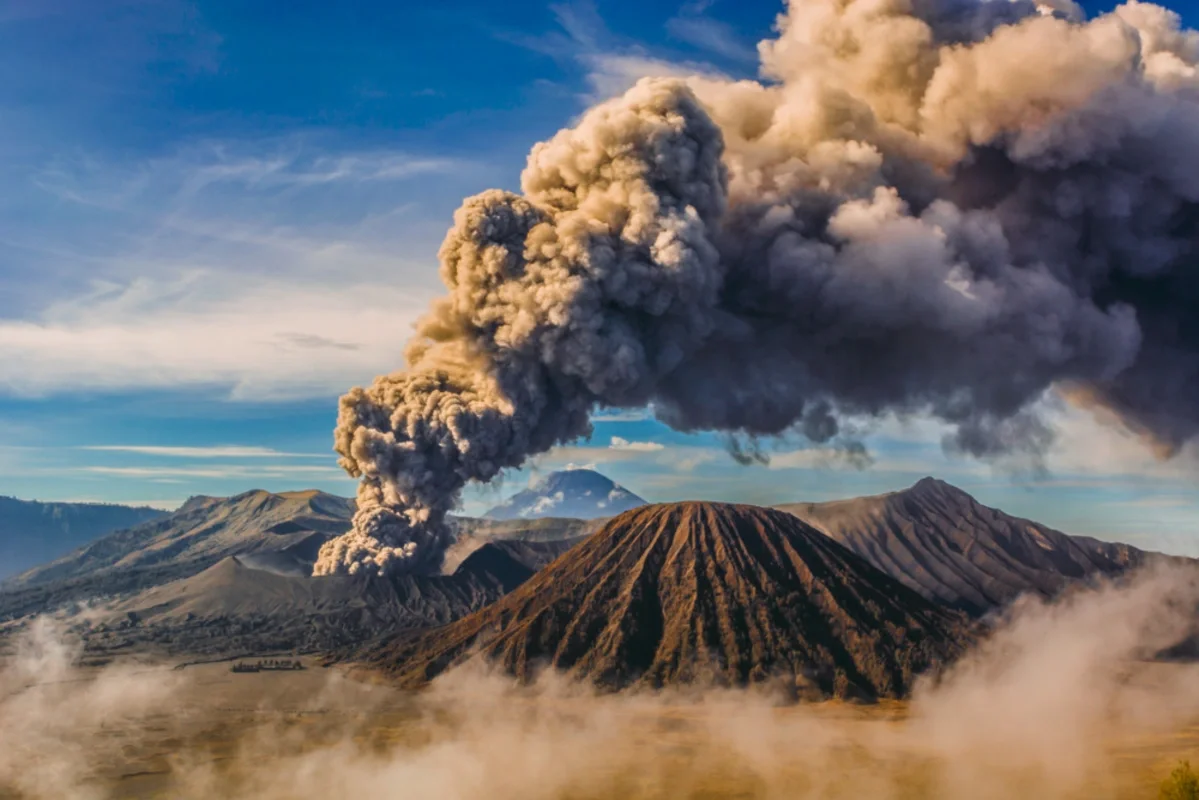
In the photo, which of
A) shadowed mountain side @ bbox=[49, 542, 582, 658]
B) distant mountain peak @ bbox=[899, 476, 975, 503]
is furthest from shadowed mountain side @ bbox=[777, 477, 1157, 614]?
shadowed mountain side @ bbox=[49, 542, 582, 658]

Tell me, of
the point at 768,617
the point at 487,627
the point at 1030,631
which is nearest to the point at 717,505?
the point at 768,617

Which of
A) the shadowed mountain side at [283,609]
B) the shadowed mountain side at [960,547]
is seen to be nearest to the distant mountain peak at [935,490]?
the shadowed mountain side at [960,547]

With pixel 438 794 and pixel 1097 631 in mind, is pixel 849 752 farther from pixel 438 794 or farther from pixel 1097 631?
pixel 1097 631

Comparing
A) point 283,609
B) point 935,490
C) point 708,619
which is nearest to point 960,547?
point 935,490

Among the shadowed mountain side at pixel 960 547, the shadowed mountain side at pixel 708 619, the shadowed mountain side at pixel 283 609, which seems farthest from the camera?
the shadowed mountain side at pixel 960 547

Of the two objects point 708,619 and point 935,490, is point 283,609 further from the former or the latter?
Result: point 935,490

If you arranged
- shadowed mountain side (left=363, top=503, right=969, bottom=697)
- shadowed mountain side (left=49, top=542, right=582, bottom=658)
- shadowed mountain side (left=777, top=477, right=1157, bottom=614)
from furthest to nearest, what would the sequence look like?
shadowed mountain side (left=777, top=477, right=1157, bottom=614) → shadowed mountain side (left=49, top=542, right=582, bottom=658) → shadowed mountain side (left=363, top=503, right=969, bottom=697)

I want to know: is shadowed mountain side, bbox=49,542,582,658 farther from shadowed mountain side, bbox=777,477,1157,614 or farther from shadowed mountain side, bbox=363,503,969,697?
shadowed mountain side, bbox=777,477,1157,614

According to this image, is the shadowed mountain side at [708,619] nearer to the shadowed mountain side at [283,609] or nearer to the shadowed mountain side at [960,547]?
the shadowed mountain side at [283,609]
